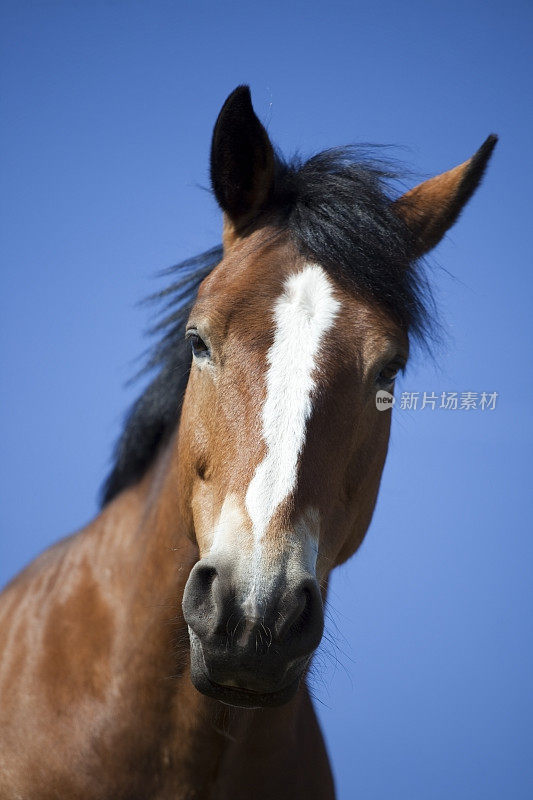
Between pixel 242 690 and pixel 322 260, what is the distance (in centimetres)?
104

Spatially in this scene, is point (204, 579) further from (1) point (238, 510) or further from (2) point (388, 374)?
(2) point (388, 374)

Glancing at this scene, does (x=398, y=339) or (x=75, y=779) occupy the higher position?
(x=398, y=339)

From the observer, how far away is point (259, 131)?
6.83ft

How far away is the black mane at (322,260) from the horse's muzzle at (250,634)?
2.73ft

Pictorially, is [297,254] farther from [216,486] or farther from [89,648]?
[89,648]

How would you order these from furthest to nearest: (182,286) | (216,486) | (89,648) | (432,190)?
(182,286), (432,190), (89,648), (216,486)

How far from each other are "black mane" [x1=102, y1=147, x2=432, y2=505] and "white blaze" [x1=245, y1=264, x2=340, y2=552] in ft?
Answer: 0.37

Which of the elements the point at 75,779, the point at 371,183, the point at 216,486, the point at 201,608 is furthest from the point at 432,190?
the point at 75,779

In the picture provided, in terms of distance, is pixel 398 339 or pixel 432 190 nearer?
pixel 398 339

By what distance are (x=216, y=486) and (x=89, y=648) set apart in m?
0.72

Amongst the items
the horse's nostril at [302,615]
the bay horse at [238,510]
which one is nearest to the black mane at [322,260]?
the bay horse at [238,510]

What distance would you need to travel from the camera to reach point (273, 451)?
1.52 meters

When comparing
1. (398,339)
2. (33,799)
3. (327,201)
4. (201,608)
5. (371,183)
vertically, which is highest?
(371,183)

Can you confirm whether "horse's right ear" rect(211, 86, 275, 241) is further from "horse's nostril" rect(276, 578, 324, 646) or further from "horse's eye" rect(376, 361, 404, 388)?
"horse's nostril" rect(276, 578, 324, 646)
